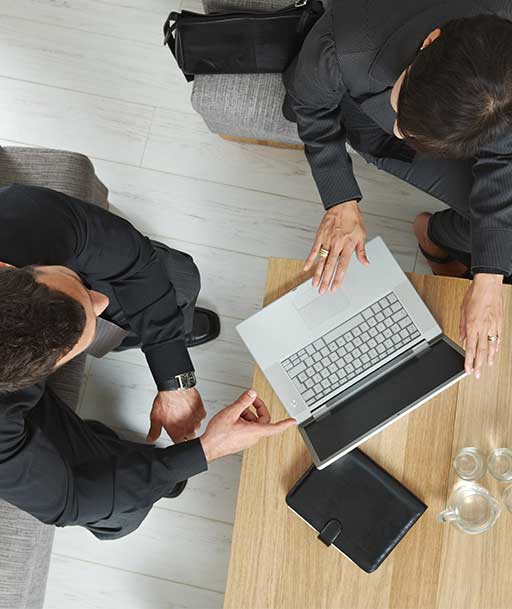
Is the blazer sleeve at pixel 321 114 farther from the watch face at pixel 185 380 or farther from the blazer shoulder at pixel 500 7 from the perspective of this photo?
the watch face at pixel 185 380

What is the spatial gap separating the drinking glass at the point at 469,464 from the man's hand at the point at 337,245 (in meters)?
0.41

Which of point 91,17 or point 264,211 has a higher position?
point 91,17

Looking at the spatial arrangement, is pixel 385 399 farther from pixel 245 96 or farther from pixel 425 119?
pixel 245 96

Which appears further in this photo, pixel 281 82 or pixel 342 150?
pixel 281 82

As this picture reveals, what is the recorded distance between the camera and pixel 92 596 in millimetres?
1884

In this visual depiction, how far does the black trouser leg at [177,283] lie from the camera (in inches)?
62.2

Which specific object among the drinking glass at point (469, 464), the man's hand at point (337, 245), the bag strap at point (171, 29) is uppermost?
the bag strap at point (171, 29)

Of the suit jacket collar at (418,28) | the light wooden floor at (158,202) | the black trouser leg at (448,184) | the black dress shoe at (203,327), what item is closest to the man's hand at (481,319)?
the black trouser leg at (448,184)

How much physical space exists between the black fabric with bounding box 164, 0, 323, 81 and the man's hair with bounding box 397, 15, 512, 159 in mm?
632

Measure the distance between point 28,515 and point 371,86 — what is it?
1.22 meters

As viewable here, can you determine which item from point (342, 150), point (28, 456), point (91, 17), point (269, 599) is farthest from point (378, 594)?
point (91, 17)

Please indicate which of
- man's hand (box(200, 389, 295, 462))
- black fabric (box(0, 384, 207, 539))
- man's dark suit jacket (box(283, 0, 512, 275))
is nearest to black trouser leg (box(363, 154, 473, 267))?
man's dark suit jacket (box(283, 0, 512, 275))

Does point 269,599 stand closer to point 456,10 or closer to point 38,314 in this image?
point 38,314

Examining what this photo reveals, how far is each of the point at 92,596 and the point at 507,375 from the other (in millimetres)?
1372
